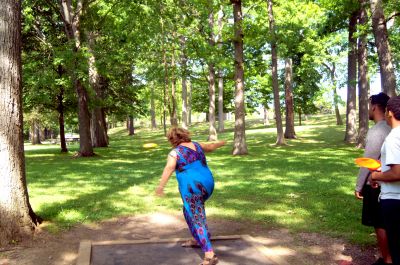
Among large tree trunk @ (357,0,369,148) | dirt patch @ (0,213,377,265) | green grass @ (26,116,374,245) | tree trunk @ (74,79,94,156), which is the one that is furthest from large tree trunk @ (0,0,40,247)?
large tree trunk @ (357,0,369,148)

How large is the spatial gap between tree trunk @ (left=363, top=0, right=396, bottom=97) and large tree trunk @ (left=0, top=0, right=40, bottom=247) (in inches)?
373

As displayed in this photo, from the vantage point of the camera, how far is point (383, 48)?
12547 millimetres

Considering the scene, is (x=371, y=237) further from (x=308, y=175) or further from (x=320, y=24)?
(x=320, y=24)

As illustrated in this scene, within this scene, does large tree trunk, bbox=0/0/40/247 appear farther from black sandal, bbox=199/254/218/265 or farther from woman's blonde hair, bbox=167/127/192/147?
black sandal, bbox=199/254/218/265

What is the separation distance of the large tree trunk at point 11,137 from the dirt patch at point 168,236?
0.35 meters

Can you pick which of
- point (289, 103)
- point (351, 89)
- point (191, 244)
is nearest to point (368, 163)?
point (191, 244)

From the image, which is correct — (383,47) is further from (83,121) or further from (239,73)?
(83,121)

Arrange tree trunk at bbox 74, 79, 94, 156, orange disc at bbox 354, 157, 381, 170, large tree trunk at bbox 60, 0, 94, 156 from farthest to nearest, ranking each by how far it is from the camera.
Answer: tree trunk at bbox 74, 79, 94, 156, large tree trunk at bbox 60, 0, 94, 156, orange disc at bbox 354, 157, 381, 170

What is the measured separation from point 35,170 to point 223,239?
11.6 m

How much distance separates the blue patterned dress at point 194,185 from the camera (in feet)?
17.8

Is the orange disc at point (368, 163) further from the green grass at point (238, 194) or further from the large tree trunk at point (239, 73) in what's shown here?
the large tree trunk at point (239, 73)

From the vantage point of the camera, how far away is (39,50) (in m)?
26.0

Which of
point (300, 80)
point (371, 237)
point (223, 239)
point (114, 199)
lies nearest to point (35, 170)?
point (114, 199)

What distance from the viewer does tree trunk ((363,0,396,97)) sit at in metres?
11.8
